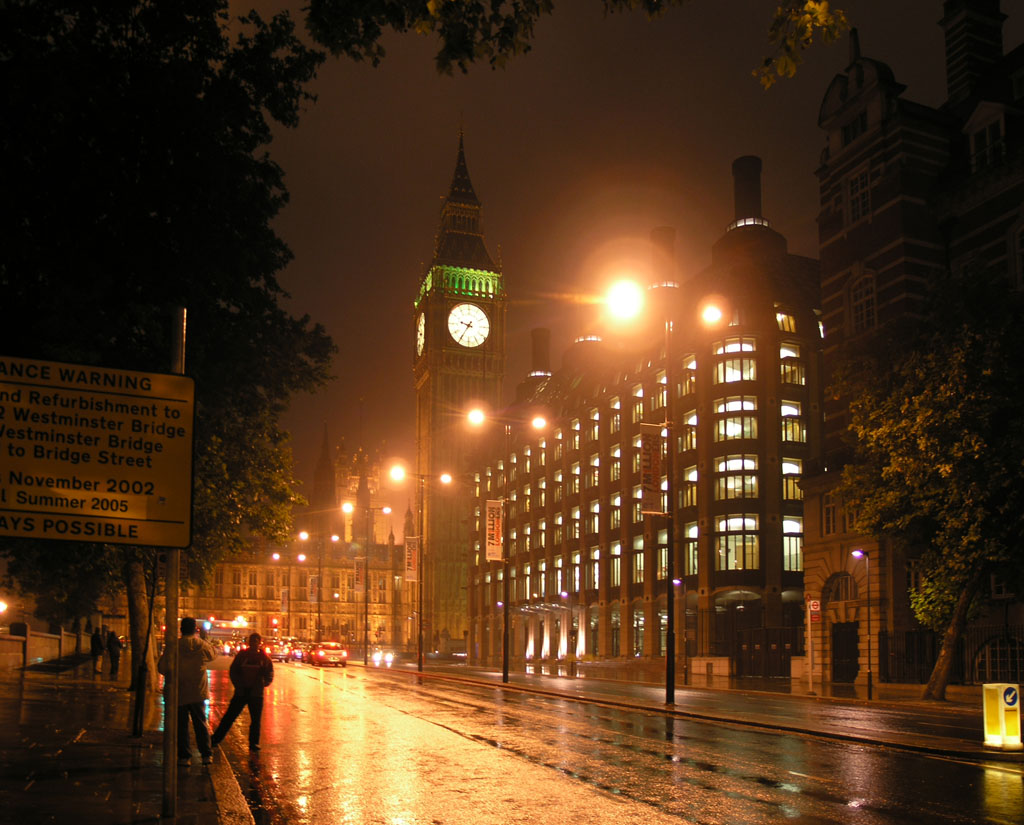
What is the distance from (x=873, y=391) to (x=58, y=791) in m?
29.5

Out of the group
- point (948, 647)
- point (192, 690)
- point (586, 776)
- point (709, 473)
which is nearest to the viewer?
point (586, 776)

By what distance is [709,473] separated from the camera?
247ft

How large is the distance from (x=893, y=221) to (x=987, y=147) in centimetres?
480

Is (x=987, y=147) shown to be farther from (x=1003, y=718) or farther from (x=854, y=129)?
(x=1003, y=718)

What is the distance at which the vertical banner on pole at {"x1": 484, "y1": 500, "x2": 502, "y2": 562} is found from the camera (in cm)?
4773

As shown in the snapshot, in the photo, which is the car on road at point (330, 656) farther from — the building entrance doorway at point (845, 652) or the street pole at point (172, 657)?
the street pole at point (172, 657)

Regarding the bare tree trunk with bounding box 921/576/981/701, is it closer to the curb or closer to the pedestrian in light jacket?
the pedestrian in light jacket

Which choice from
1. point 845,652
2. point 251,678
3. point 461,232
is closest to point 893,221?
point 845,652

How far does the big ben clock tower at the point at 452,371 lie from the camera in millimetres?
162000

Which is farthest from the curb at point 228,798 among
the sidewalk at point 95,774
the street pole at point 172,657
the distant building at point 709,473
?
the distant building at point 709,473

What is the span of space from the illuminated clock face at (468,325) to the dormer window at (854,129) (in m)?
120

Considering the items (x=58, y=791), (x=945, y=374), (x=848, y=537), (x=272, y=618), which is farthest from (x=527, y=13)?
(x=272, y=618)

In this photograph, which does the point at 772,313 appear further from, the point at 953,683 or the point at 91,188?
the point at 91,188

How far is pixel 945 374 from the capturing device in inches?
1268
